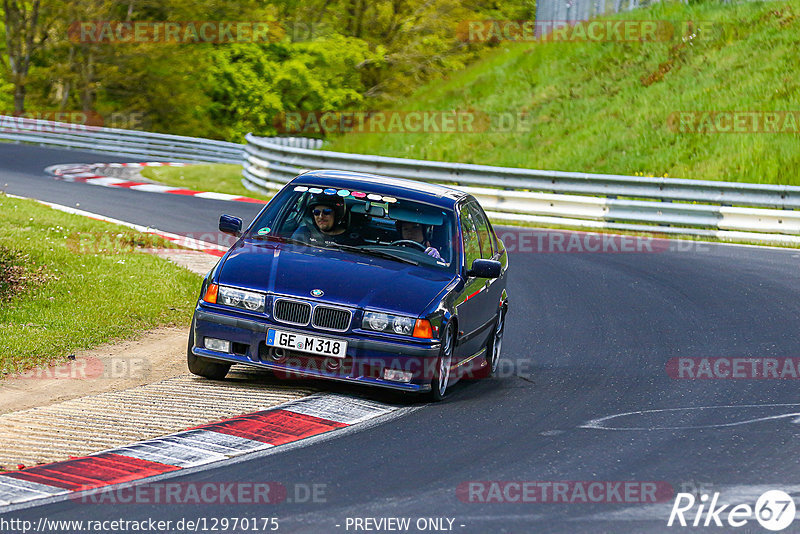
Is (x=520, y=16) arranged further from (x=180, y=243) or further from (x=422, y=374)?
(x=422, y=374)

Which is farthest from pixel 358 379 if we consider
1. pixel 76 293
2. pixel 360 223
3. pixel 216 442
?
pixel 76 293

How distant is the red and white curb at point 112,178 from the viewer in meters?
23.4

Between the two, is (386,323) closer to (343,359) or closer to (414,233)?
(343,359)

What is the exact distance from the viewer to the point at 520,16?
5972 cm

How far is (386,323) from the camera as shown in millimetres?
7984

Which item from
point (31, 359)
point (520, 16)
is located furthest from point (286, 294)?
Result: point (520, 16)

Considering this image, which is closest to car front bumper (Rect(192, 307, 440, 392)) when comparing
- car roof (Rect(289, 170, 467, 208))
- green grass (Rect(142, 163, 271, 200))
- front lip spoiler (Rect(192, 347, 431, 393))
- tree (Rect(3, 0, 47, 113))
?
front lip spoiler (Rect(192, 347, 431, 393))

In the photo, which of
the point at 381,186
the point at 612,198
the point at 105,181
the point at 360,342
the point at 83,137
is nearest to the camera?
the point at 360,342

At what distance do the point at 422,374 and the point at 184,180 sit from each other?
65.2ft

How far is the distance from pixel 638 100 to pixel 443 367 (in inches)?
832

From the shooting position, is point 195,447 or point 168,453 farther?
point 195,447

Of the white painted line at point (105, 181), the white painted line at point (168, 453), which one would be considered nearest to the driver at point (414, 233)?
the white painted line at point (168, 453)

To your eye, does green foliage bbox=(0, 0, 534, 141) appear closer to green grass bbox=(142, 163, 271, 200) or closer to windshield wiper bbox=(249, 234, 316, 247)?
green grass bbox=(142, 163, 271, 200)

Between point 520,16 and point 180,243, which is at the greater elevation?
point 520,16
